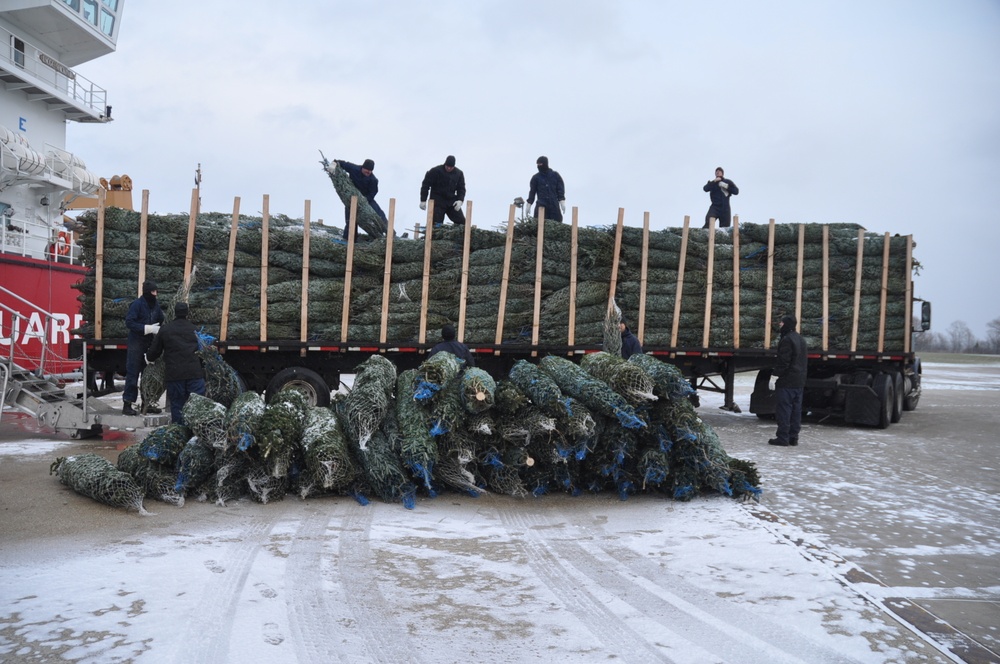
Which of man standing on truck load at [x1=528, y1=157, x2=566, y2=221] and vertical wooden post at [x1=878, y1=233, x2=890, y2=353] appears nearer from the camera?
man standing on truck load at [x1=528, y1=157, x2=566, y2=221]

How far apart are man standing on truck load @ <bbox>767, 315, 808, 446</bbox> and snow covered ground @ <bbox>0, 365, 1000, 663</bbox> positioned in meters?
2.95

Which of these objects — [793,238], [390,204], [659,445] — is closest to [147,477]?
[659,445]

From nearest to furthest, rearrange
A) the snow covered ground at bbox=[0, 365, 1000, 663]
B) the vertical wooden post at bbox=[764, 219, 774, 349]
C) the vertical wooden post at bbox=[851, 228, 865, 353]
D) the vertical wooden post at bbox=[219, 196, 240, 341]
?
the snow covered ground at bbox=[0, 365, 1000, 663] → the vertical wooden post at bbox=[219, 196, 240, 341] → the vertical wooden post at bbox=[764, 219, 774, 349] → the vertical wooden post at bbox=[851, 228, 865, 353]

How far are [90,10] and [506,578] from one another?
22470 mm

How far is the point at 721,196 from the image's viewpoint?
44.3 feet

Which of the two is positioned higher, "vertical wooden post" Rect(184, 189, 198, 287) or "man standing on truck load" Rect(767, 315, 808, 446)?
"vertical wooden post" Rect(184, 189, 198, 287)

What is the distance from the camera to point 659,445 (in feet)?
23.6

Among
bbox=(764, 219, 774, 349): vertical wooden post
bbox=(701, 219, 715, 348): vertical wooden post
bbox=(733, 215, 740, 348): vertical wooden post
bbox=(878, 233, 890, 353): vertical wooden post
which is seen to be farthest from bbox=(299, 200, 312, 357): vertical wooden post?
bbox=(878, 233, 890, 353): vertical wooden post

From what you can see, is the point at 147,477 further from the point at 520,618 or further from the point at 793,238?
the point at 793,238

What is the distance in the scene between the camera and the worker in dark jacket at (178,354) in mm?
8633

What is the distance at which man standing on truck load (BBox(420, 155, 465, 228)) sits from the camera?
1188cm

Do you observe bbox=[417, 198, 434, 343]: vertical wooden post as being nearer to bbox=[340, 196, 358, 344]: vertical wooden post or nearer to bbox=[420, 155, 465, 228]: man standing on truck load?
bbox=[420, 155, 465, 228]: man standing on truck load

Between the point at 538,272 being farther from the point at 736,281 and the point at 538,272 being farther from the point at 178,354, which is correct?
the point at 178,354

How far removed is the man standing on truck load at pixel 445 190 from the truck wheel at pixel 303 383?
124 inches
